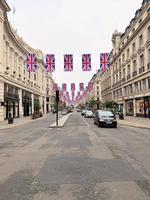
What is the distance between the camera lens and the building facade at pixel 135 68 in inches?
1394

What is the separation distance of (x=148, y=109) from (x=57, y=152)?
28.2 m

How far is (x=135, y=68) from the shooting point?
4191 centimetres

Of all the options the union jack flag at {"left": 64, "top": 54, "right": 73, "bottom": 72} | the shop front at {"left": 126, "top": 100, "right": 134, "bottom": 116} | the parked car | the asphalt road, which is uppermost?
the union jack flag at {"left": 64, "top": 54, "right": 73, "bottom": 72}

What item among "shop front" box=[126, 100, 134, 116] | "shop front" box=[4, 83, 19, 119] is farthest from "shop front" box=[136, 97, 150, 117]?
"shop front" box=[4, 83, 19, 119]

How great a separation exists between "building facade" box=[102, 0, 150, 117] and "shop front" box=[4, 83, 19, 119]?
2174cm

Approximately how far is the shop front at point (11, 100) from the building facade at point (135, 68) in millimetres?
21744

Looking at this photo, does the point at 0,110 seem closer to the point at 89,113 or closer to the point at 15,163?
the point at 89,113

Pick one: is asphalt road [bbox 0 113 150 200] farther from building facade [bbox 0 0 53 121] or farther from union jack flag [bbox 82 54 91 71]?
building facade [bbox 0 0 53 121]

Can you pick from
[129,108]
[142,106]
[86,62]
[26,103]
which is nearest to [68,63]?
[86,62]

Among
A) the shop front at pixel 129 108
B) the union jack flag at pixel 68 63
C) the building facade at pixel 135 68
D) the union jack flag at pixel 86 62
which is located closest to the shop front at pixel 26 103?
the building facade at pixel 135 68

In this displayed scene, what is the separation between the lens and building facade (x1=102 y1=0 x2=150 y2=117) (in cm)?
3541

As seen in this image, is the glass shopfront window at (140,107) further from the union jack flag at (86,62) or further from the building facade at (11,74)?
the building facade at (11,74)

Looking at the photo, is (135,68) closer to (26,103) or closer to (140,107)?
(140,107)

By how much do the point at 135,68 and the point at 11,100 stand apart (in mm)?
23157
